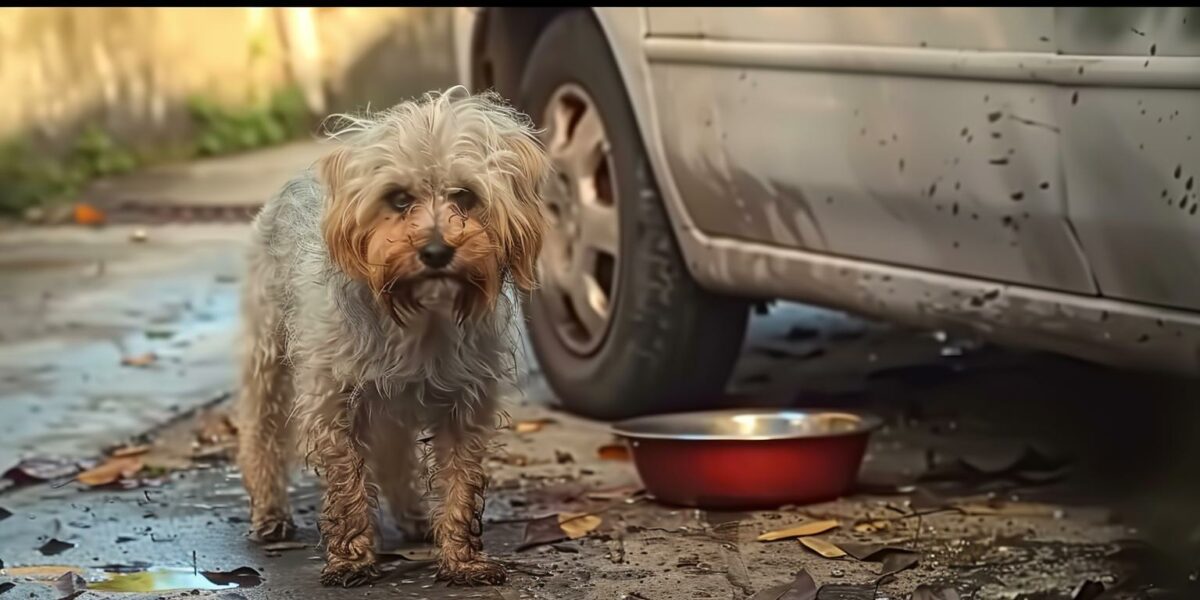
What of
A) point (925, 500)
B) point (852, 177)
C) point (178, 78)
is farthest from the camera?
point (178, 78)

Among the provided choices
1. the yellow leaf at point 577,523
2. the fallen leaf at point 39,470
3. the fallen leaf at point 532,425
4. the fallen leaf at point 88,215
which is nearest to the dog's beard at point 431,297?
the yellow leaf at point 577,523

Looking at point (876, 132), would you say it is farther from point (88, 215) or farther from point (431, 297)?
point (88, 215)

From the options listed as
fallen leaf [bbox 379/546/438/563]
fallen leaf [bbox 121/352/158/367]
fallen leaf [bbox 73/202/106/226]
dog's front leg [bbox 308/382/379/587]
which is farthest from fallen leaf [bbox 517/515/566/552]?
fallen leaf [bbox 73/202/106/226]

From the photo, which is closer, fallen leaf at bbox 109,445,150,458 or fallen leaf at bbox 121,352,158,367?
fallen leaf at bbox 109,445,150,458

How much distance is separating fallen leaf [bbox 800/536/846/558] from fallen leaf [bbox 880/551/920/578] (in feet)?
0.35

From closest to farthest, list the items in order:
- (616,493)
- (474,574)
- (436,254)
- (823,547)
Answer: (436,254) < (474,574) < (823,547) < (616,493)

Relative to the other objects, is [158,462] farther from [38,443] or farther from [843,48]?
[843,48]

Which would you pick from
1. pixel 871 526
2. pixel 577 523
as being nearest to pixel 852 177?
pixel 871 526

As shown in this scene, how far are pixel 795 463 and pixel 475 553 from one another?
0.92m

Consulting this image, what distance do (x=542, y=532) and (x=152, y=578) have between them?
913 millimetres

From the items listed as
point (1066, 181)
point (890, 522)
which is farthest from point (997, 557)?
point (1066, 181)

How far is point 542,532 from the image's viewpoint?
463 centimetres

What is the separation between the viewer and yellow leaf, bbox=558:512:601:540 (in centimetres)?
461

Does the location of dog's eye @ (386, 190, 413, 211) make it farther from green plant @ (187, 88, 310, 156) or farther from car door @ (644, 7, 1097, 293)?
green plant @ (187, 88, 310, 156)
